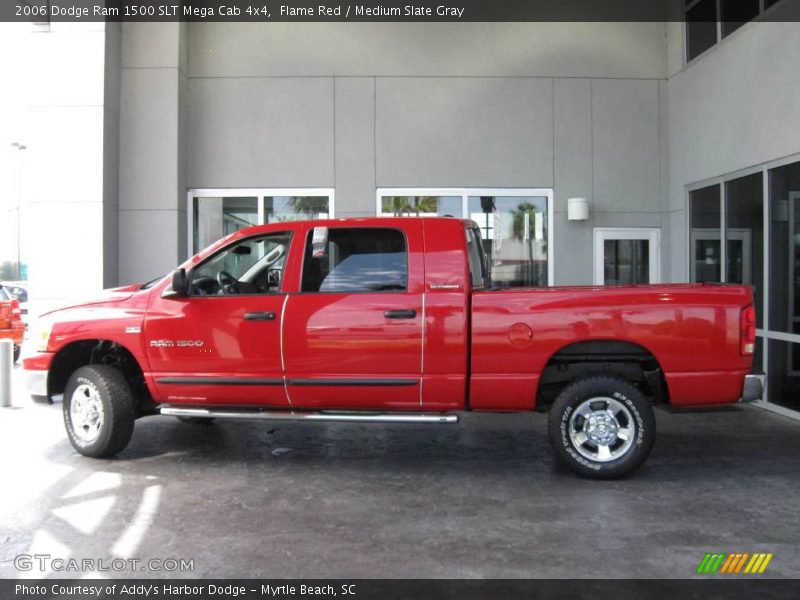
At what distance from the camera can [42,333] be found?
6434 millimetres

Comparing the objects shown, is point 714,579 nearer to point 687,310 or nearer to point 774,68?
point 687,310

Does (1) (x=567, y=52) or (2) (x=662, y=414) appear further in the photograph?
(1) (x=567, y=52)

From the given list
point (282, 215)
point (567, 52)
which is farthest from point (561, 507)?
point (567, 52)

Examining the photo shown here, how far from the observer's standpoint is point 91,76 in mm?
10320

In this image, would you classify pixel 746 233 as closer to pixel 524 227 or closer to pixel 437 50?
pixel 524 227

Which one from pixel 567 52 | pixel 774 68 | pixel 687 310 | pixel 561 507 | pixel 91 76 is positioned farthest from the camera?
pixel 567 52

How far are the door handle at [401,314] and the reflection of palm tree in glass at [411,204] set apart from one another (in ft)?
18.2

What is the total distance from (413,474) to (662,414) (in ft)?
13.3

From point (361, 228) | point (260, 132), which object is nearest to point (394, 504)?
point (361, 228)

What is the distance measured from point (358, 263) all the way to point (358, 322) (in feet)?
1.79

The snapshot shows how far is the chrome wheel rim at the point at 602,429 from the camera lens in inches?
218

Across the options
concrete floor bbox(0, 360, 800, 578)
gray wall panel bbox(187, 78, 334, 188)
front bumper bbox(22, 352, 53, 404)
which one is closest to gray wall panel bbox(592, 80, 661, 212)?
gray wall panel bbox(187, 78, 334, 188)

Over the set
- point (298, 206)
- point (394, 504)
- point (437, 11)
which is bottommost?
point (394, 504)

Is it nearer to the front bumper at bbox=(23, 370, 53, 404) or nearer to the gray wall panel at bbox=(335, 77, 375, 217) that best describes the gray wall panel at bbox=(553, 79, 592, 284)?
the gray wall panel at bbox=(335, 77, 375, 217)
